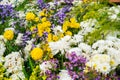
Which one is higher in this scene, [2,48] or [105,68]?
[105,68]

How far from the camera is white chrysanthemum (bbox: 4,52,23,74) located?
4.47 meters

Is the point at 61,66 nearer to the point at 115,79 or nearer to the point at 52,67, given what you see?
the point at 52,67

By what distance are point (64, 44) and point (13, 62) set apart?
0.76 m

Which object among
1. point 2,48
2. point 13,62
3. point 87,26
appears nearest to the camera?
point 13,62

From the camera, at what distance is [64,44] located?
4.12 m

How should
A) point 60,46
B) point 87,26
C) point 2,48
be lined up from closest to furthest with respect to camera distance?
point 60,46 < point 87,26 < point 2,48

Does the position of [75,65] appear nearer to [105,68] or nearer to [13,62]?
[105,68]

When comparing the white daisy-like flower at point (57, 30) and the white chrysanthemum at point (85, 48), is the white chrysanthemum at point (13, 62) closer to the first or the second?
the white daisy-like flower at point (57, 30)

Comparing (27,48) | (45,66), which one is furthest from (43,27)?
(45,66)

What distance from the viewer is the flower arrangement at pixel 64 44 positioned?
371cm

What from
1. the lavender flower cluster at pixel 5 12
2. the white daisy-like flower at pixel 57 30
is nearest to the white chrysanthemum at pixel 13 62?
the white daisy-like flower at pixel 57 30

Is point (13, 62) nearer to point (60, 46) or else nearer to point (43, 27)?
point (43, 27)

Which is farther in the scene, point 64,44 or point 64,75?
point 64,44

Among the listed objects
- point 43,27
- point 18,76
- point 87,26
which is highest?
point 43,27
